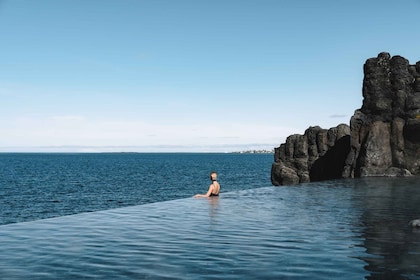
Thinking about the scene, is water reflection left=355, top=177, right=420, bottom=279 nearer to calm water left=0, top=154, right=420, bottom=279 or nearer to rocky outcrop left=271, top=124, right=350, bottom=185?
calm water left=0, top=154, right=420, bottom=279

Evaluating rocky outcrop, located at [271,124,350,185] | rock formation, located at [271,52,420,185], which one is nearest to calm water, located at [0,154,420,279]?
rock formation, located at [271,52,420,185]

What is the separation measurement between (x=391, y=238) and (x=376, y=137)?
123 feet

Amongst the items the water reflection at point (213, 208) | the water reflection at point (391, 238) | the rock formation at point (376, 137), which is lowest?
the water reflection at point (213, 208)

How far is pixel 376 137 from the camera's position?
47656 millimetres

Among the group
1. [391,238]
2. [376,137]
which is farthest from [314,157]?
[391,238]

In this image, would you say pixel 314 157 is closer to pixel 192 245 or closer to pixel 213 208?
pixel 213 208

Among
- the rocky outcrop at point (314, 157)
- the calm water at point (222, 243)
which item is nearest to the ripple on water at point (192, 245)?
the calm water at point (222, 243)

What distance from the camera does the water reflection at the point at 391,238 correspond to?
9.05 meters

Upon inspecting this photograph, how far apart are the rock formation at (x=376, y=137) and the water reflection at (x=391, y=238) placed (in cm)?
2514

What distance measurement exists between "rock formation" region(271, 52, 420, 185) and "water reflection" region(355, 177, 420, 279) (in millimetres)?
25140

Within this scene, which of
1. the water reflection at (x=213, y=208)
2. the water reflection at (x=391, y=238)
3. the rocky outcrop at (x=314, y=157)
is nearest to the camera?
the water reflection at (x=391, y=238)

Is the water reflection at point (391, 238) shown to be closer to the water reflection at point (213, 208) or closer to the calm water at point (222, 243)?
the calm water at point (222, 243)

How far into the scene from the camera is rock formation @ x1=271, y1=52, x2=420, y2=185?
4719 centimetres

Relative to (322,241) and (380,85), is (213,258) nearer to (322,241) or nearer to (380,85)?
(322,241)
